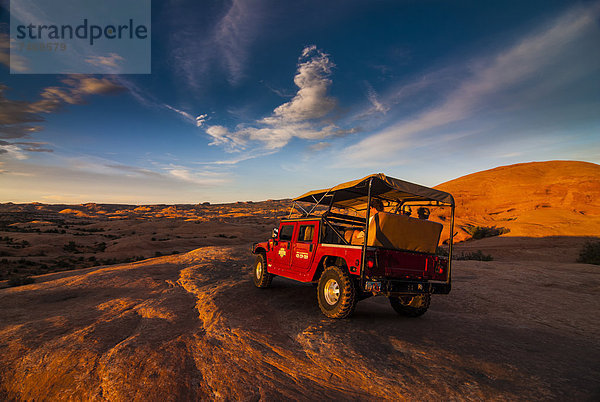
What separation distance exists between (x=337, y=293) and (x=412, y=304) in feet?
5.61

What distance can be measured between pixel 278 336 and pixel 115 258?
1940 cm

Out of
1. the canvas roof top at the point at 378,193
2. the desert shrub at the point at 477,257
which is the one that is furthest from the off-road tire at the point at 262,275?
the desert shrub at the point at 477,257

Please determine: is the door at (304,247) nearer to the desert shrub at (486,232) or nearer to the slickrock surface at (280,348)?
the slickrock surface at (280,348)

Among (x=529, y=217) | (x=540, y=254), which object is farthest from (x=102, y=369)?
(x=529, y=217)

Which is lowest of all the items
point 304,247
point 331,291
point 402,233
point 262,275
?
point 262,275

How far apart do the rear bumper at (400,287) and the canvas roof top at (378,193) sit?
166 cm

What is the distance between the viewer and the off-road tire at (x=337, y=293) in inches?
191

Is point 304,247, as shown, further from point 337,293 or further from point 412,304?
point 412,304

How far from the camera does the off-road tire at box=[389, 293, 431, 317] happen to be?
5.56m

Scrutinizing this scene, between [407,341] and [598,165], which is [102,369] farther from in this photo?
[598,165]

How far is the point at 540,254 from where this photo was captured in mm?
15961

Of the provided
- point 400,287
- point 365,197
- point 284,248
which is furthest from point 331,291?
point 365,197

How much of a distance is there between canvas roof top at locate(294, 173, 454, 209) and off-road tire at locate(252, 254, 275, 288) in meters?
2.03

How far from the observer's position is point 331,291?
533cm
